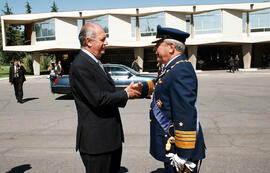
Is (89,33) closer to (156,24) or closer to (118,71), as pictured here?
(118,71)

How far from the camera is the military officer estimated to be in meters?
2.03

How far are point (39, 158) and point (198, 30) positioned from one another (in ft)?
98.6

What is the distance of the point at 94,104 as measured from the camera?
2.08 meters

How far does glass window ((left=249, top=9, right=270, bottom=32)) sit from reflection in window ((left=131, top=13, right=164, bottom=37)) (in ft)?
40.0

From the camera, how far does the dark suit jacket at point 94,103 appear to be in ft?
6.85

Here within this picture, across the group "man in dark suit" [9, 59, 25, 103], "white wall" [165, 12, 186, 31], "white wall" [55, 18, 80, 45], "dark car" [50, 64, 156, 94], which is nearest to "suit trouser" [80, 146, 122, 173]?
"dark car" [50, 64, 156, 94]

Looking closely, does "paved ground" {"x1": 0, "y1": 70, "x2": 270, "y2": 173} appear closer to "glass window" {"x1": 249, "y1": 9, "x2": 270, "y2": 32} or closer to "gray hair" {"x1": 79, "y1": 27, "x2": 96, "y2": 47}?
"gray hair" {"x1": 79, "y1": 27, "x2": 96, "y2": 47}

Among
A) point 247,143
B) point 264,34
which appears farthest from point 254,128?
point 264,34

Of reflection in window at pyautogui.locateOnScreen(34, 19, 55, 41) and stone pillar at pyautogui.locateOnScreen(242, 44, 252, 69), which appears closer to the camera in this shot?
stone pillar at pyautogui.locateOnScreen(242, 44, 252, 69)

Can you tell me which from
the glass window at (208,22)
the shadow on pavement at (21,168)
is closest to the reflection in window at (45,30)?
the glass window at (208,22)

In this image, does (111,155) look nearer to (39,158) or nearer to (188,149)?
(188,149)

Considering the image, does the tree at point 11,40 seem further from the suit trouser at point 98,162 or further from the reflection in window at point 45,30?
the suit trouser at point 98,162

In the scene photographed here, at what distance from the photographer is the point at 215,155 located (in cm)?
404

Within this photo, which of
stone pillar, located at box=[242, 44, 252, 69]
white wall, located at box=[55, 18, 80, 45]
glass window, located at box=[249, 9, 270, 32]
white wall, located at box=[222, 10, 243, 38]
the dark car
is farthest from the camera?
white wall, located at box=[55, 18, 80, 45]
